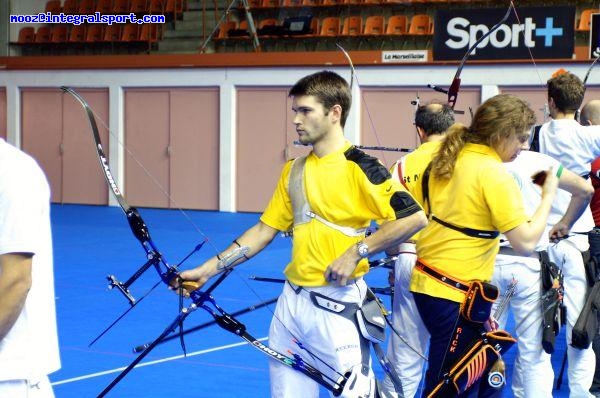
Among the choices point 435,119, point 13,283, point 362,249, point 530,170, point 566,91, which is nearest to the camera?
point 13,283

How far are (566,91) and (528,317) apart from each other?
56.9 inches

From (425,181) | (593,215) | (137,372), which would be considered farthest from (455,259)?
(137,372)

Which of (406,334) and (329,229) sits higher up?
(329,229)

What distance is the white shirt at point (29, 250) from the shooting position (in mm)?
2777

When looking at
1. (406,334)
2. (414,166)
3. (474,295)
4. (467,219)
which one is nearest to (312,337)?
(474,295)

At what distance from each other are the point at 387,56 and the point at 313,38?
288 centimetres

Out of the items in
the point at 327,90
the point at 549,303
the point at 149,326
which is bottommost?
the point at 149,326

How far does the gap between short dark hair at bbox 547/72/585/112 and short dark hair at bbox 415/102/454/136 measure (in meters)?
0.72

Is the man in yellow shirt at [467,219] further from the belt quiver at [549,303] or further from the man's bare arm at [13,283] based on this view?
the man's bare arm at [13,283]

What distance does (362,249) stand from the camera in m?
4.05

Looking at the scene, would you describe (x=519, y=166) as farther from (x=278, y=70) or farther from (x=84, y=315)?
(x=278, y=70)

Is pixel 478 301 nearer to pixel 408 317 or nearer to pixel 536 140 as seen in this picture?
pixel 408 317

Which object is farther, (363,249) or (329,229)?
(329,229)

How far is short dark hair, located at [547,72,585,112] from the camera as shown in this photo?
5.95m
